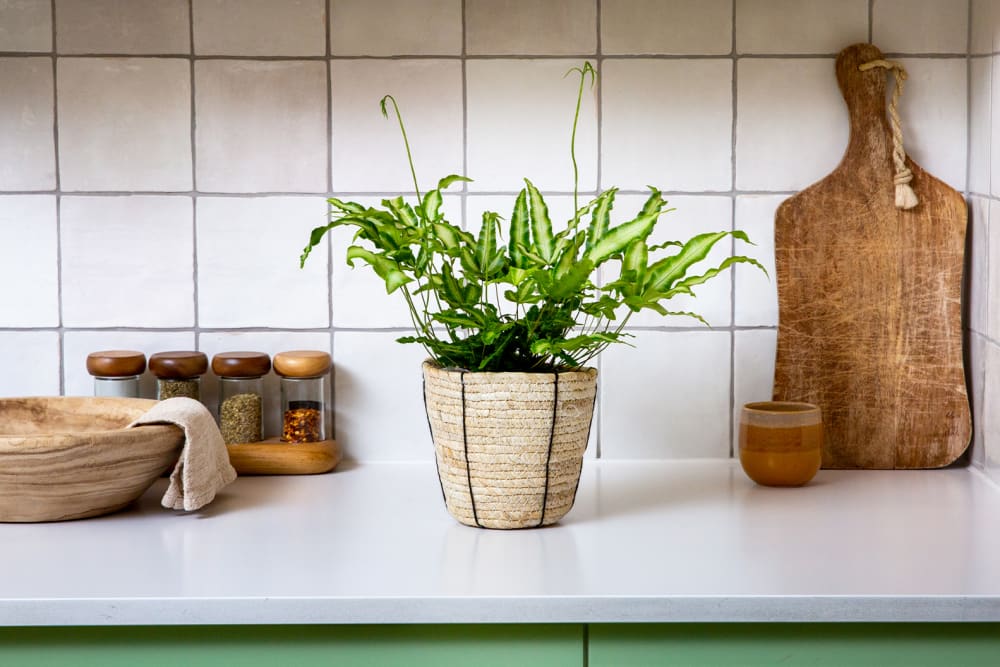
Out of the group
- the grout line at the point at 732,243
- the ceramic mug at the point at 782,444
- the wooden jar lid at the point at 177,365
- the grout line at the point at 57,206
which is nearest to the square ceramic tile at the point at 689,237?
the grout line at the point at 732,243

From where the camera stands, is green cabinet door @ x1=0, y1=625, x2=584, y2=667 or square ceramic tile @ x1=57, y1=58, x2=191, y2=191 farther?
square ceramic tile @ x1=57, y1=58, x2=191, y2=191

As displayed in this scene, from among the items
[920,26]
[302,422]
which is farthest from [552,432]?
[920,26]

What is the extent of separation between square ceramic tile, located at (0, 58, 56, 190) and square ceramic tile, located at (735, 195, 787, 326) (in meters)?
0.92

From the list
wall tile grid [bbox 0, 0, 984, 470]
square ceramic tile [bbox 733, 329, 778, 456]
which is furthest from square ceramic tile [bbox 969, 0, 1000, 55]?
square ceramic tile [bbox 733, 329, 778, 456]

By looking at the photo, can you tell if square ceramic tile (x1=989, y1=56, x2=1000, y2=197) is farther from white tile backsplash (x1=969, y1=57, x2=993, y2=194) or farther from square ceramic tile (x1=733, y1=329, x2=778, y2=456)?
square ceramic tile (x1=733, y1=329, x2=778, y2=456)

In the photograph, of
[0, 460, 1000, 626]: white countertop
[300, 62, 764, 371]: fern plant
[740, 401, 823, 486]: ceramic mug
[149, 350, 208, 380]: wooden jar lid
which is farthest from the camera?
[149, 350, 208, 380]: wooden jar lid

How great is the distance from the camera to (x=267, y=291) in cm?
159

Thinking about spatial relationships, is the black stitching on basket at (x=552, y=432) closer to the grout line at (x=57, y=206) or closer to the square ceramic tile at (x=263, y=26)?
the square ceramic tile at (x=263, y=26)

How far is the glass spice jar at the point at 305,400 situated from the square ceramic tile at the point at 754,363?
0.55m

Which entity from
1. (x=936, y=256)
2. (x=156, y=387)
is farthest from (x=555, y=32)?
(x=156, y=387)

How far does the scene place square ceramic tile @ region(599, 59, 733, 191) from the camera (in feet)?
5.11

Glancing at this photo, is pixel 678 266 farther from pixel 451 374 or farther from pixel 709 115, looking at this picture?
pixel 709 115

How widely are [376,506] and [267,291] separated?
37 cm

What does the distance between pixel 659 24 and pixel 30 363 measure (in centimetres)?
96
